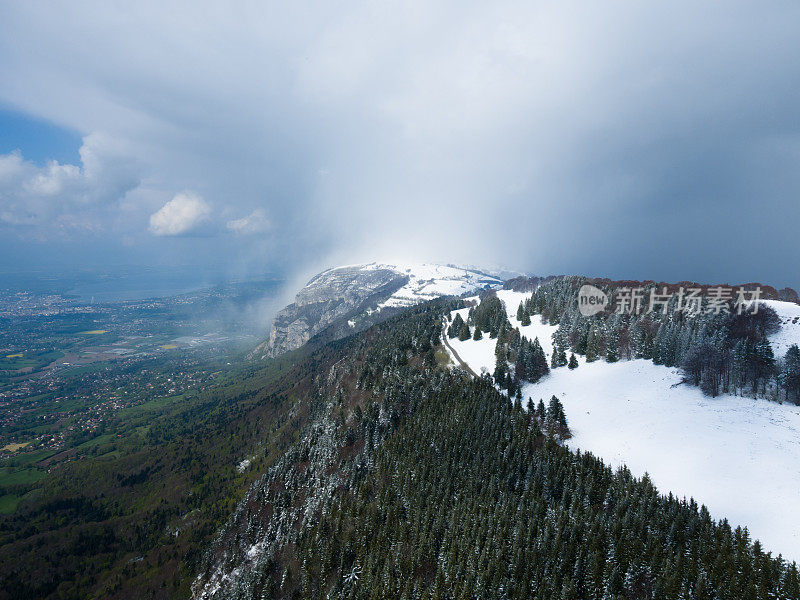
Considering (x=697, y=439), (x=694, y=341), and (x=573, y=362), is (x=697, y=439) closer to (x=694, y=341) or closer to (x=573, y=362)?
(x=694, y=341)

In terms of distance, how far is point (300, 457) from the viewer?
447 feet

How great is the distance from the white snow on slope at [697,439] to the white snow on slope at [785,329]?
50 cm

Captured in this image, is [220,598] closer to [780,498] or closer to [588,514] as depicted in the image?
[588,514]

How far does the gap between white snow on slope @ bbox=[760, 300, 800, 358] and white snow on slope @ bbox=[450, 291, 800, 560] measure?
0.50 m

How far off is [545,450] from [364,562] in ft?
150

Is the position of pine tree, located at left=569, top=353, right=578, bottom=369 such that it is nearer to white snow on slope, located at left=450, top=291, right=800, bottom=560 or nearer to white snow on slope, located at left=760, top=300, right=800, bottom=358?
white snow on slope, located at left=450, top=291, right=800, bottom=560

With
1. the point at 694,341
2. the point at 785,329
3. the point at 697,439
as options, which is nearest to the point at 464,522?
the point at 697,439

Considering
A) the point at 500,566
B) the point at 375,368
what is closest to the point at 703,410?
the point at 500,566

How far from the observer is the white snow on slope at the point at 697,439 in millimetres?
51219

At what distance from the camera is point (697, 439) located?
66000 millimetres

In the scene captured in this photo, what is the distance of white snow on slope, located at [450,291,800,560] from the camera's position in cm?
5122

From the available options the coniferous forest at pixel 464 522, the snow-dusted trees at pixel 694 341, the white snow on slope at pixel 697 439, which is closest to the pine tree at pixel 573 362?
the snow-dusted trees at pixel 694 341

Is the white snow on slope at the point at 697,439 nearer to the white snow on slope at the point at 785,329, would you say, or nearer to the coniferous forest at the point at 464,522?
the white snow on slope at the point at 785,329

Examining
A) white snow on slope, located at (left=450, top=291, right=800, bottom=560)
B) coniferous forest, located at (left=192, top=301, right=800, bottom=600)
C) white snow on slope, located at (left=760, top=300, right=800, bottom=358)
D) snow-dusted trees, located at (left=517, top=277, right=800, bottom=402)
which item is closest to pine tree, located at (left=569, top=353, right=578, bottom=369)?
snow-dusted trees, located at (left=517, top=277, right=800, bottom=402)
